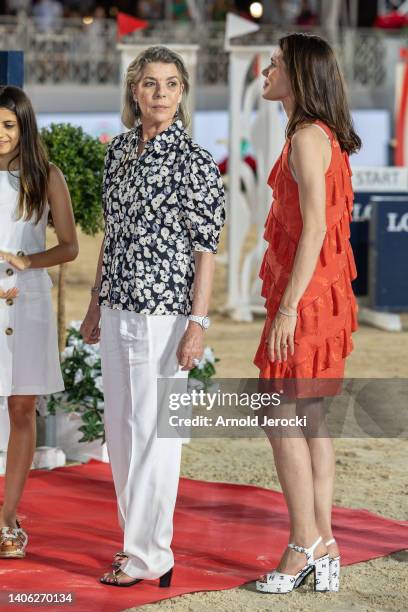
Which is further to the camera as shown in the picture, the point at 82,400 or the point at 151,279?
the point at 82,400

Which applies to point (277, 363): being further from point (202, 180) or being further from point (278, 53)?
point (278, 53)

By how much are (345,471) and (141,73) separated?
2643mm

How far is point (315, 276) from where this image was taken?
3.98 metres

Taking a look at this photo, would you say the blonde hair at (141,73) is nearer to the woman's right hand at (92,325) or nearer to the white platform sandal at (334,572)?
the woman's right hand at (92,325)

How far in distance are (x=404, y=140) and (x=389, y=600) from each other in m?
13.6

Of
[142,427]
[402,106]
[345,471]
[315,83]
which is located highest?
[402,106]

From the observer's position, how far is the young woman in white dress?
175 inches

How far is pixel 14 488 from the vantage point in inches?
179

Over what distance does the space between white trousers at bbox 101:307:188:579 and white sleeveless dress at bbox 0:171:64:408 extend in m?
0.42

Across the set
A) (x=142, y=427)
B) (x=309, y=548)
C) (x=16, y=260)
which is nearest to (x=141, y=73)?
(x=16, y=260)

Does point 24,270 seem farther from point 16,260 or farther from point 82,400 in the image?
point 82,400

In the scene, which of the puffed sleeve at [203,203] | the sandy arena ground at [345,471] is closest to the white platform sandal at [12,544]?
the sandy arena ground at [345,471]

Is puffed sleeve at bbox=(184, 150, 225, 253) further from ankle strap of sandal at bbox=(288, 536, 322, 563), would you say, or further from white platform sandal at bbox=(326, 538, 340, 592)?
white platform sandal at bbox=(326, 538, 340, 592)

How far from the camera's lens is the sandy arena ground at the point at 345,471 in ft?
13.6
